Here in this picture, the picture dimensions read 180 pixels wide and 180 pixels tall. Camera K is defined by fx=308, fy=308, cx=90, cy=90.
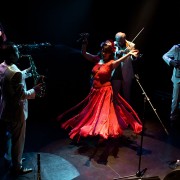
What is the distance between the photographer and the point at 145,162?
512cm

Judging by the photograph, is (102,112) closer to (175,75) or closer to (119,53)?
(119,53)

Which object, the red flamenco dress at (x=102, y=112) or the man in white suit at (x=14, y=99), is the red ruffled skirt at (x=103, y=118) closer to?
the red flamenco dress at (x=102, y=112)

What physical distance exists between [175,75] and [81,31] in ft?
11.8

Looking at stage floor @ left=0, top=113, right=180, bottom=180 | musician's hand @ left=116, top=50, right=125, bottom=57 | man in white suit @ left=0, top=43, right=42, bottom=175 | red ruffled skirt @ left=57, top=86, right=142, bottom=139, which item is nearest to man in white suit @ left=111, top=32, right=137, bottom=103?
musician's hand @ left=116, top=50, right=125, bottom=57

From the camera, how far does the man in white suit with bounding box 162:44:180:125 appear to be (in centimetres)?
651

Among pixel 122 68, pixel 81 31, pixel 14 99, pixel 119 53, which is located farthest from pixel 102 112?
pixel 81 31

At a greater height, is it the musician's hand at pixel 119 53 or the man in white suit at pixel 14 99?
the musician's hand at pixel 119 53

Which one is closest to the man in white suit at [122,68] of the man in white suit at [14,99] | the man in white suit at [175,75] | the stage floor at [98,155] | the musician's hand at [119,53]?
the musician's hand at [119,53]

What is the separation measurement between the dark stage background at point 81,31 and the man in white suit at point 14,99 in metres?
3.30

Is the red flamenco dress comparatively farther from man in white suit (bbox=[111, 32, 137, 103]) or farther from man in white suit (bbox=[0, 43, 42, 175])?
man in white suit (bbox=[0, 43, 42, 175])

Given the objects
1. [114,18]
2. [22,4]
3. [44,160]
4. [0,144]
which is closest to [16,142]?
[44,160]

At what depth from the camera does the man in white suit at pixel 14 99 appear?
4.12 meters

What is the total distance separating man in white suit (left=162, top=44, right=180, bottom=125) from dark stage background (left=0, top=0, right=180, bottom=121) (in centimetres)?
128

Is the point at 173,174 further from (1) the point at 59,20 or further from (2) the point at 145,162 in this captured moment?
(1) the point at 59,20
